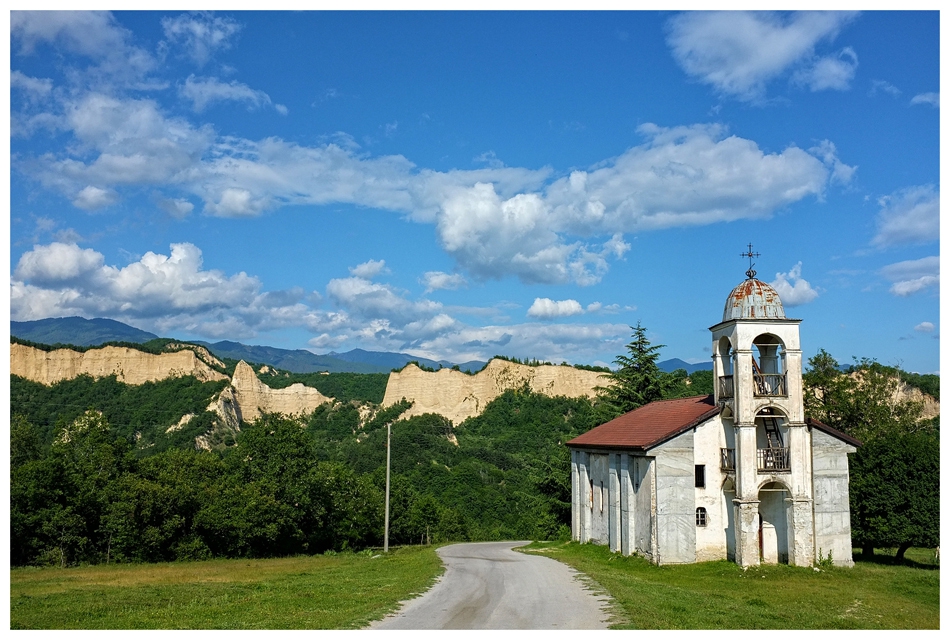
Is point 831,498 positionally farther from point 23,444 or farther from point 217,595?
point 23,444

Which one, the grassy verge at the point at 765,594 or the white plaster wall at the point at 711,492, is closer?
the grassy verge at the point at 765,594

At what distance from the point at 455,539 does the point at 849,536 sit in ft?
108

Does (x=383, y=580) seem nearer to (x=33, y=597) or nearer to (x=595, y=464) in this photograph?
(x=33, y=597)

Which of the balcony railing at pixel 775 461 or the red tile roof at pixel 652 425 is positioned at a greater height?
the red tile roof at pixel 652 425

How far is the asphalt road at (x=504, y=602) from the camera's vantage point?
50.5 feet

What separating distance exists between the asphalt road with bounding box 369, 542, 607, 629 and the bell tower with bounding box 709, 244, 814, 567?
23.9 ft

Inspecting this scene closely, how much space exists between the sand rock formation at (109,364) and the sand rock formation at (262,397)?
9.54ft

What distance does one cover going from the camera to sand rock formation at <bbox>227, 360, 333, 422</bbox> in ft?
319

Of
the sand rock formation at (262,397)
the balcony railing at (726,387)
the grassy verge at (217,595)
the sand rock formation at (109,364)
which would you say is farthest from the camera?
the sand rock formation at (262,397)

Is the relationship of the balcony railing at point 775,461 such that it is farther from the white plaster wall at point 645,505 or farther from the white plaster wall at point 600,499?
the white plaster wall at point 600,499

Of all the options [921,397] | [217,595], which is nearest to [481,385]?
[921,397]

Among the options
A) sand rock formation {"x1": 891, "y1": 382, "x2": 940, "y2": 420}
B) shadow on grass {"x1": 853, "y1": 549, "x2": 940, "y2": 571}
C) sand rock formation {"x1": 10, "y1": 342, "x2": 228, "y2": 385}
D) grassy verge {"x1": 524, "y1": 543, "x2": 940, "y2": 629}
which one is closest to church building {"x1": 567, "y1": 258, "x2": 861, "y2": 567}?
A: grassy verge {"x1": 524, "y1": 543, "x2": 940, "y2": 629}

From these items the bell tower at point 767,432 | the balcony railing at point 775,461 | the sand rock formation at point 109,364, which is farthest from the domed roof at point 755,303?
the sand rock formation at point 109,364

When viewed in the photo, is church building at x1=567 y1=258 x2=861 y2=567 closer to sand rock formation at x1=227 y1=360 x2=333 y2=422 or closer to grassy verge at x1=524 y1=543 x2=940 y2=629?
grassy verge at x1=524 y1=543 x2=940 y2=629
